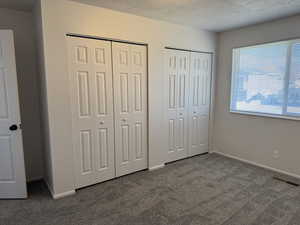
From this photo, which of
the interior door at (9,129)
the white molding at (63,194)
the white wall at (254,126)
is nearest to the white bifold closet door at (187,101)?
the white wall at (254,126)

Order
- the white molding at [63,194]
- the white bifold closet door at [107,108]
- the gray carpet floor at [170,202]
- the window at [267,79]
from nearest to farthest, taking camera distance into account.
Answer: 1. the gray carpet floor at [170,202]
2. the white molding at [63,194]
3. the white bifold closet door at [107,108]
4. the window at [267,79]

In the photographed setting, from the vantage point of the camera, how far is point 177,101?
12.1 feet

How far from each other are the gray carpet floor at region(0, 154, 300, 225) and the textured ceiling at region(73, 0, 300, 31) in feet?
8.11

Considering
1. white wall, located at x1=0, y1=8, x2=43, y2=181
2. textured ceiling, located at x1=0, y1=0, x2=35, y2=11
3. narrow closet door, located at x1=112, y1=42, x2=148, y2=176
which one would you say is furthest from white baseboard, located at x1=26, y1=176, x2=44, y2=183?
textured ceiling, located at x1=0, y1=0, x2=35, y2=11

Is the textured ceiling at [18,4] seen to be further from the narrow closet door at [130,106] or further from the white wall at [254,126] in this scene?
the white wall at [254,126]

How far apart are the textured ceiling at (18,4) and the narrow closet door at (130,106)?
114cm

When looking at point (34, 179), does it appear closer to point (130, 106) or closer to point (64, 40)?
→ point (130, 106)

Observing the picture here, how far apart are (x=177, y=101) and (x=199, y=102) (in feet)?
1.95

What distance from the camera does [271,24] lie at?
3.26 meters

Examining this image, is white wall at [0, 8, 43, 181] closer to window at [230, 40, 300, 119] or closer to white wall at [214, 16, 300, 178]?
white wall at [214, 16, 300, 178]

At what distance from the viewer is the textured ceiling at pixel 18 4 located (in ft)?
8.02

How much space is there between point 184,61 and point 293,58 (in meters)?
1.70

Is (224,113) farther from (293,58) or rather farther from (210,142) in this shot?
(293,58)

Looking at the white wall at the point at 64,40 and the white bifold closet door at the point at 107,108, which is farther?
the white bifold closet door at the point at 107,108
